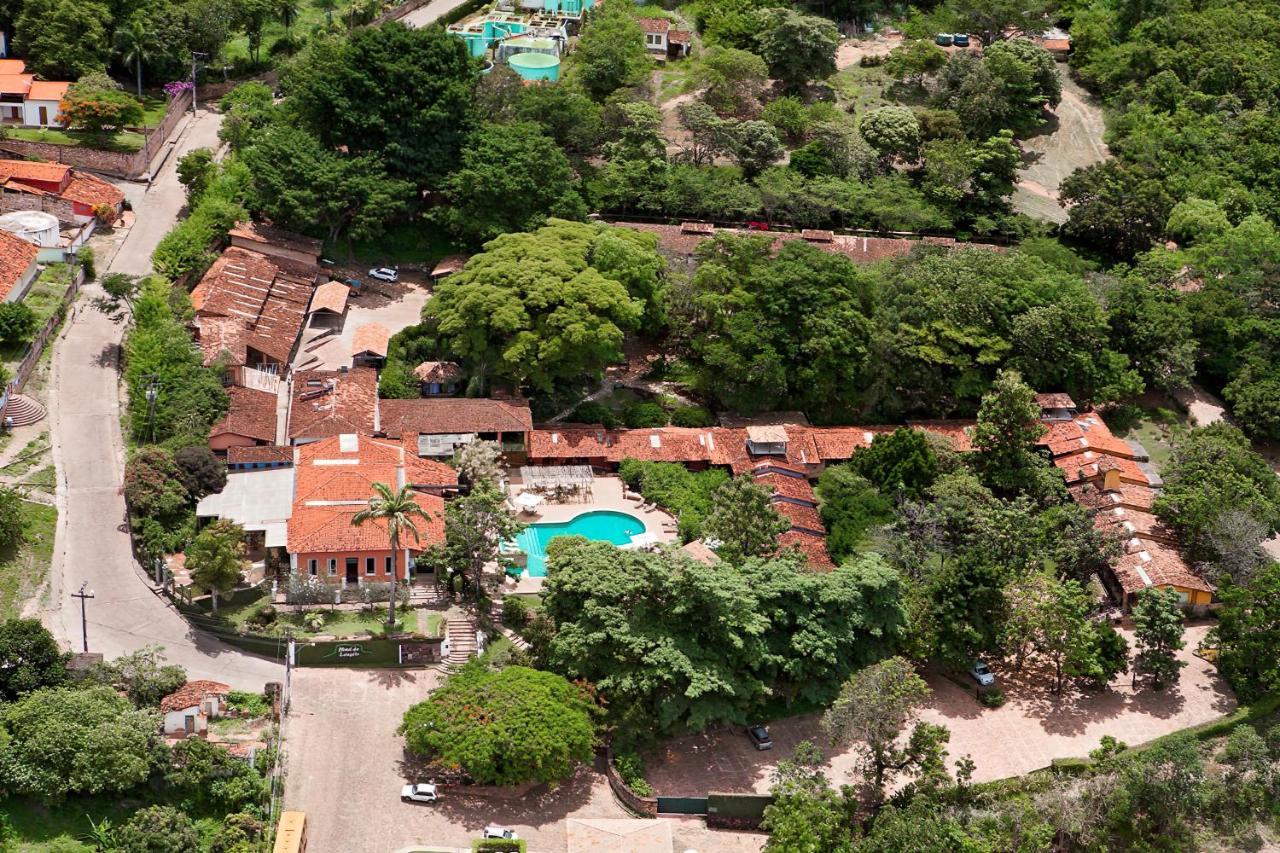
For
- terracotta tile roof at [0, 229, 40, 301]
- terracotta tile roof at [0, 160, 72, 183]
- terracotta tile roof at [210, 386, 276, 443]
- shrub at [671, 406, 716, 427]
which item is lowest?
shrub at [671, 406, 716, 427]

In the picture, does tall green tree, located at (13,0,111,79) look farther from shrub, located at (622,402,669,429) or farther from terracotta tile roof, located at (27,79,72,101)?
shrub, located at (622,402,669,429)

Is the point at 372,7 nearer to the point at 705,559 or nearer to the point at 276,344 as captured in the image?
the point at 276,344

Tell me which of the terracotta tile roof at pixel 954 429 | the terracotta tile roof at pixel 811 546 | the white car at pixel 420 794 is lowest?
the terracotta tile roof at pixel 954 429

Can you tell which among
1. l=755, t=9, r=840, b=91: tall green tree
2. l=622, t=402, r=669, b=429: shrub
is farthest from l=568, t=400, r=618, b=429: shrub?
l=755, t=9, r=840, b=91: tall green tree

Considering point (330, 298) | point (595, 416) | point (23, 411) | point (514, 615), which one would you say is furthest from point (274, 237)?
point (514, 615)

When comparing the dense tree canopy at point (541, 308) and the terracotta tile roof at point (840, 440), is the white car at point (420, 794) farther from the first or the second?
the terracotta tile roof at point (840, 440)

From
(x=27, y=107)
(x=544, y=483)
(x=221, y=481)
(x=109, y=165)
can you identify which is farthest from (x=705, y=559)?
(x=27, y=107)

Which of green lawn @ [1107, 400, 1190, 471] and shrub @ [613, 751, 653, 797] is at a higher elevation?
shrub @ [613, 751, 653, 797]

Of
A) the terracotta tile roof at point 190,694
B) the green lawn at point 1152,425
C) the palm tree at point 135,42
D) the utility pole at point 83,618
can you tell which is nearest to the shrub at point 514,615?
the terracotta tile roof at point 190,694
